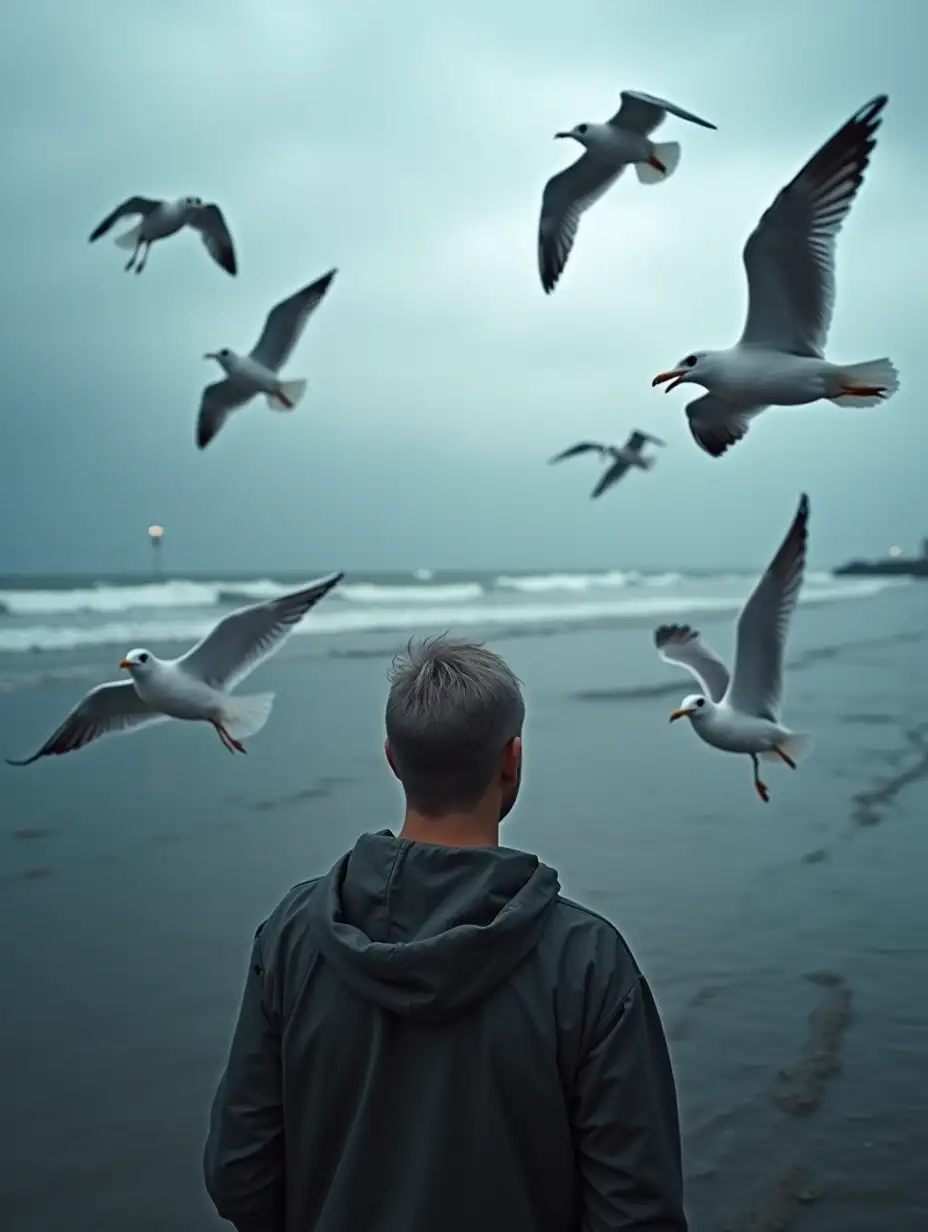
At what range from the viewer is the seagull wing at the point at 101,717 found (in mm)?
4059

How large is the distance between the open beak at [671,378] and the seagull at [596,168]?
1.50 meters

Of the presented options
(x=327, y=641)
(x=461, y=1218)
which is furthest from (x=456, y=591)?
(x=461, y=1218)

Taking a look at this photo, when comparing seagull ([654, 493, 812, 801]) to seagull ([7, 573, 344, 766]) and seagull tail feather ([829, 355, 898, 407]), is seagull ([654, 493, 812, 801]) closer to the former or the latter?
seagull tail feather ([829, 355, 898, 407])

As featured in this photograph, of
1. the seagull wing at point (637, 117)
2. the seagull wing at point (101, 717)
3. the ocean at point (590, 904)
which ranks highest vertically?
the seagull wing at point (637, 117)

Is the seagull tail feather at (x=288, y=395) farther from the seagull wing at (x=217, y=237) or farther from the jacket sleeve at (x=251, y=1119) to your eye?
the jacket sleeve at (x=251, y=1119)

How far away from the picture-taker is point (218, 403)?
5.48 m

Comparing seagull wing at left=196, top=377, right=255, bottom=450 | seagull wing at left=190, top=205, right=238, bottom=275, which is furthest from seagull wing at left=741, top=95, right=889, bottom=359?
seagull wing at left=190, top=205, right=238, bottom=275

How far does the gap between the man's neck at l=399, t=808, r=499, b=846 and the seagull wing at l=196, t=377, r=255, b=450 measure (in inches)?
156

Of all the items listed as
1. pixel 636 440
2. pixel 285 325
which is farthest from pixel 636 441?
pixel 285 325

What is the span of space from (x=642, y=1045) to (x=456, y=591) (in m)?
34.2

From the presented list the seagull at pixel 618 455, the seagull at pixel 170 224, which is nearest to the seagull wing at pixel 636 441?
the seagull at pixel 618 455

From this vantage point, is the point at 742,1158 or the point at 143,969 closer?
the point at 742,1158

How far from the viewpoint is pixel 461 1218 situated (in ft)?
5.01

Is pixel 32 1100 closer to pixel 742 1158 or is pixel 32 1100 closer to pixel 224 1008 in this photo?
pixel 224 1008
